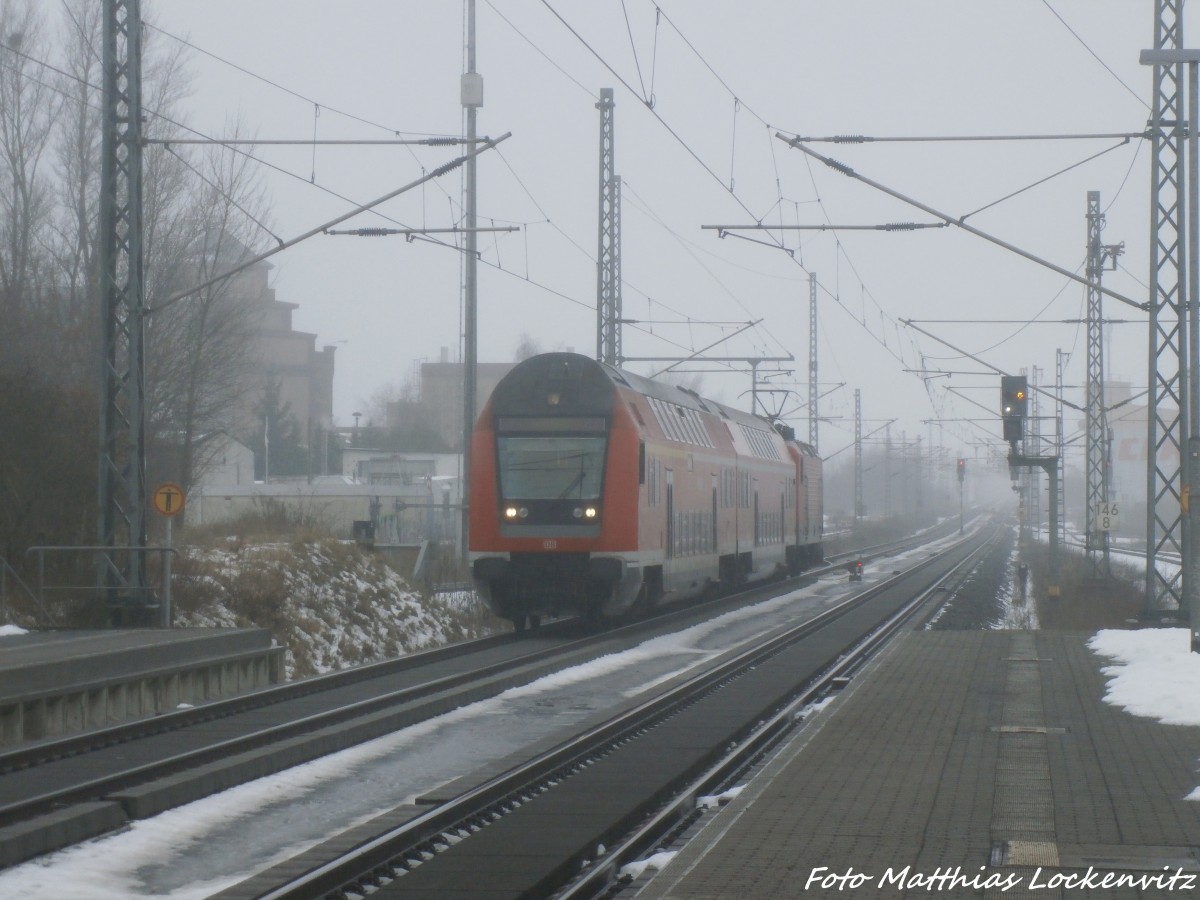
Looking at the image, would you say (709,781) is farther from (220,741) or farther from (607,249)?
(607,249)

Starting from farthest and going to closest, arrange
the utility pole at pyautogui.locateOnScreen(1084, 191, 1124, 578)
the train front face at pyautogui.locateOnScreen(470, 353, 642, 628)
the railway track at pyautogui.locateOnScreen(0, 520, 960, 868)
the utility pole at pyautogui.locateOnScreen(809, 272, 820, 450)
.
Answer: the utility pole at pyautogui.locateOnScreen(809, 272, 820, 450)
the utility pole at pyautogui.locateOnScreen(1084, 191, 1124, 578)
the train front face at pyautogui.locateOnScreen(470, 353, 642, 628)
the railway track at pyautogui.locateOnScreen(0, 520, 960, 868)

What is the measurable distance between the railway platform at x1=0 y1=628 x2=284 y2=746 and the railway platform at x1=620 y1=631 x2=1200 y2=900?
6206 mm

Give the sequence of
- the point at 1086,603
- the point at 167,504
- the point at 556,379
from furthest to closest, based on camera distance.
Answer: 1. the point at 1086,603
2. the point at 556,379
3. the point at 167,504

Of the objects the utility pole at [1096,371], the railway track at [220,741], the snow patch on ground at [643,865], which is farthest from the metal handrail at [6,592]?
the utility pole at [1096,371]

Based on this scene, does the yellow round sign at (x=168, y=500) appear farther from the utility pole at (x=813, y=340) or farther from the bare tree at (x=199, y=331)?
the utility pole at (x=813, y=340)

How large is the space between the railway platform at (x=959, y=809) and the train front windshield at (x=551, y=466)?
793 centimetres

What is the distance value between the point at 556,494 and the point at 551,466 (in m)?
0.41

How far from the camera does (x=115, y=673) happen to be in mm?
14664

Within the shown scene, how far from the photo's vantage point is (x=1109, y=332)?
58.2 metres

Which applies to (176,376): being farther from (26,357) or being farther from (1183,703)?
(1183,703)

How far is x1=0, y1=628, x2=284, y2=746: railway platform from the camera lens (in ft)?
43.2

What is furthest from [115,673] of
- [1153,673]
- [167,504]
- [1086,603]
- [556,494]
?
[1086,603]

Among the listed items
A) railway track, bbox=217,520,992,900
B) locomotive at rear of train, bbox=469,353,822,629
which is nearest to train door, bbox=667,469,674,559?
locomotive at rear of train, bbox=469,353,822,629

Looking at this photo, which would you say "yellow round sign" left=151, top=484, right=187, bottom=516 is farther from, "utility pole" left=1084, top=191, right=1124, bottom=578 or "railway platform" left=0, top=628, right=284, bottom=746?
"utility pole" left=1084, top=191, right=1124, bottom=578
